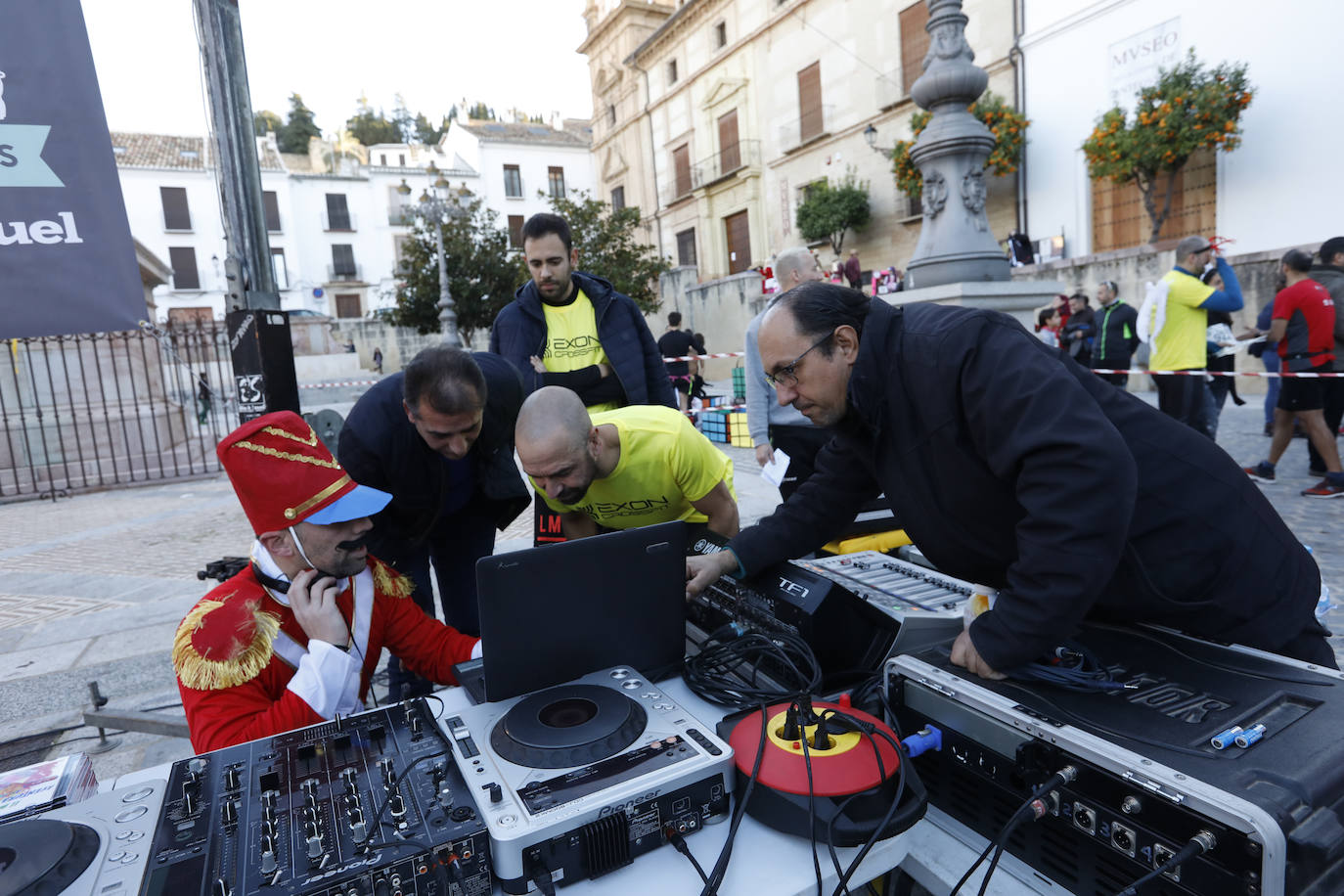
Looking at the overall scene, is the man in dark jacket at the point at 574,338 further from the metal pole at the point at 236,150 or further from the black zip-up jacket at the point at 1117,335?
the black zip-up jacket at the point at 1117,335

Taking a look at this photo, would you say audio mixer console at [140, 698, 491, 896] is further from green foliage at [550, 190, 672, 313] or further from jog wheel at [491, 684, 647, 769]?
green foliage at [550, 190, 672, 313]

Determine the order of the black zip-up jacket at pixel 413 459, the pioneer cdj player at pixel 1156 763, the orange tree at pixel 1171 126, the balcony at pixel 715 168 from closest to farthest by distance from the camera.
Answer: the pioneer cdj player at pixel 1156 763 < the black zip-up jacket at pixel 413 459 < the orange tree at pixel 1171 126 < the balcony at pixel 715 168

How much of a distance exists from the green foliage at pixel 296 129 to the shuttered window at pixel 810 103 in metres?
38.0

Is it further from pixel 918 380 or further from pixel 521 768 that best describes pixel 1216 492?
pixel 521 768

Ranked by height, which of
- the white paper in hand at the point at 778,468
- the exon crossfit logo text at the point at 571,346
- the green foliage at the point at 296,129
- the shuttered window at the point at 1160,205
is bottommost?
the white paper in hand at the point at 778,468

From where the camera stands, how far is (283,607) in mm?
1715

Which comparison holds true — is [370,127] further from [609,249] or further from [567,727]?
[567,727]

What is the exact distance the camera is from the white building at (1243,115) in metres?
11.6

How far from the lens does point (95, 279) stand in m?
1.90

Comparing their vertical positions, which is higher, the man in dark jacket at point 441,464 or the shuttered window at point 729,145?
the shuttered window at point 729,145

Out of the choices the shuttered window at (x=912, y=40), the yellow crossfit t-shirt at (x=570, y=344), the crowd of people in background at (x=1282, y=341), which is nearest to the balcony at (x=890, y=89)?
the shuttered window at (x=912, y=40)

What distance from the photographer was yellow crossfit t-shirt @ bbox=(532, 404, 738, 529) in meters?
2.47

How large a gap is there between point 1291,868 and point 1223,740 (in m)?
0.18

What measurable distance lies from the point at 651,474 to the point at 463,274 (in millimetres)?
16766
